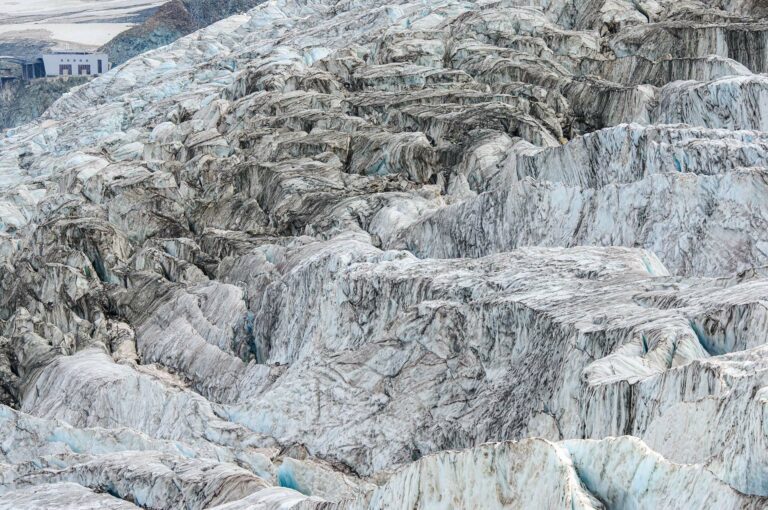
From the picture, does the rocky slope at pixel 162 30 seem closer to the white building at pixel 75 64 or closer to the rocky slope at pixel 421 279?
the white building at pixel 75 64

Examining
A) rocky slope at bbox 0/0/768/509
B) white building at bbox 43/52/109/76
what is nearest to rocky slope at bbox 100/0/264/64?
white building at bbox 43/52/109/76

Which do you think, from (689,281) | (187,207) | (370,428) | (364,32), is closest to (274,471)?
(370,428)

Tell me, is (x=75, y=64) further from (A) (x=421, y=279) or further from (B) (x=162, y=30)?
(A) (x=421, y=279)

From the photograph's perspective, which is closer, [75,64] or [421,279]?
[421,279]

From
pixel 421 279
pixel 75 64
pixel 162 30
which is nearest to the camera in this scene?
pixel 421 279

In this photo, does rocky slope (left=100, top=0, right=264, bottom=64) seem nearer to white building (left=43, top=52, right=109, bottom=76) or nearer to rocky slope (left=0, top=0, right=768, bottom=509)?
white building (left=43, top=52, right=109, bottom=76)

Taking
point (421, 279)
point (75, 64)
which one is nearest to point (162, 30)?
point (75, 64)

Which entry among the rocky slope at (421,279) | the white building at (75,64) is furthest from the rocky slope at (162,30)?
the rocky slope at (421,279)
